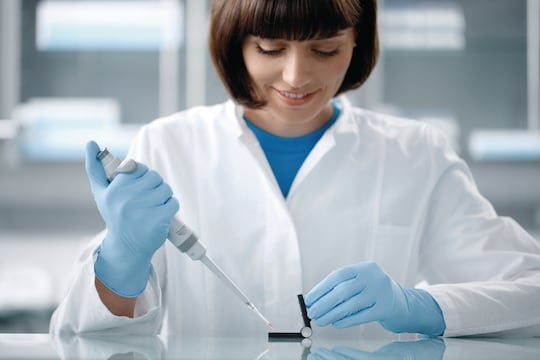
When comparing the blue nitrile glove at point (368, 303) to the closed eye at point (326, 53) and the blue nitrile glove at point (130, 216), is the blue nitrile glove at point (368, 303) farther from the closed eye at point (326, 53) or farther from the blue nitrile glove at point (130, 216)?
the closed eye at point (326, 53)

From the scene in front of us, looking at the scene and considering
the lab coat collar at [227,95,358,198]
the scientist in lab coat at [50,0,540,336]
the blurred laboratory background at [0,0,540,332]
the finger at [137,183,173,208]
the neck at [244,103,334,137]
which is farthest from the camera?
the blurred laboratory background at [0,0,540,332]

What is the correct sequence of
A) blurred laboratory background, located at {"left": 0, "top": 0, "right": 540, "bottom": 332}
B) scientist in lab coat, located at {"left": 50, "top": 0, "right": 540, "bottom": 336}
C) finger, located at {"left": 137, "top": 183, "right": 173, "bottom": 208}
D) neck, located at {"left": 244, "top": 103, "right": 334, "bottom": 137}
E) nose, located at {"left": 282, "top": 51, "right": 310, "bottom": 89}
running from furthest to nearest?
blurred laboratory background, located at {"left": 0, "top": 0, "right": 540, "bottom": 332}
neck, located at {"left": 244, "top": 103, "right": 334, "bottom": 137}
nose, located at {"left": 282, "top": 51, "right": 310, "bottom": 89}
scientist in lab coat, located at {"left": 50, "top": 0, "right": 540, "bottom": 336}
finger, located at {"left": 137, "top": 183, "right": 173, "bottom": 208}

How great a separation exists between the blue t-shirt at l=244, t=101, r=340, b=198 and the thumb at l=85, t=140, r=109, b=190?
452 mm

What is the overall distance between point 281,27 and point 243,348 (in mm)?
632

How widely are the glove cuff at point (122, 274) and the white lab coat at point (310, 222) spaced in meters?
0.11

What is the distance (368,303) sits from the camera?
1.26 m

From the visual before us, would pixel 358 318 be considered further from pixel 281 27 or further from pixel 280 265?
pixel 281 27

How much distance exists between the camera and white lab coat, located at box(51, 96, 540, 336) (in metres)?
1.49

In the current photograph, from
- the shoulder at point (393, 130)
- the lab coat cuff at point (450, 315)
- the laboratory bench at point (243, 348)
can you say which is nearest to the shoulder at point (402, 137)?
the shoulder at point (393, 130)

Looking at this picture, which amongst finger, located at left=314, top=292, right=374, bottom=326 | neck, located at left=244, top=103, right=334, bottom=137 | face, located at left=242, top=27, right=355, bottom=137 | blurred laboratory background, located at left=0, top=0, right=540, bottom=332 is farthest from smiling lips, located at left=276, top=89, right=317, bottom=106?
blurred laboratory background, located at left=0, top=0, right=540, bottom=332

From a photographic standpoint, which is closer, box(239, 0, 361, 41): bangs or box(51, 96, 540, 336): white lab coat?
box(239, 0, 361, 41): bangs

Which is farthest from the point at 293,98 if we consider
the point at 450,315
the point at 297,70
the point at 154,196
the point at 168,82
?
the point at 168,82

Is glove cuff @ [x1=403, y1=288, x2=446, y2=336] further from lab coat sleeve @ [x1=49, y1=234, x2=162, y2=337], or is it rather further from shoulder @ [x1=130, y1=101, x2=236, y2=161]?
shoulder @ [x1=130, y1=101, x2=236, y2=161]

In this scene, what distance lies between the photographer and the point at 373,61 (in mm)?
1705
